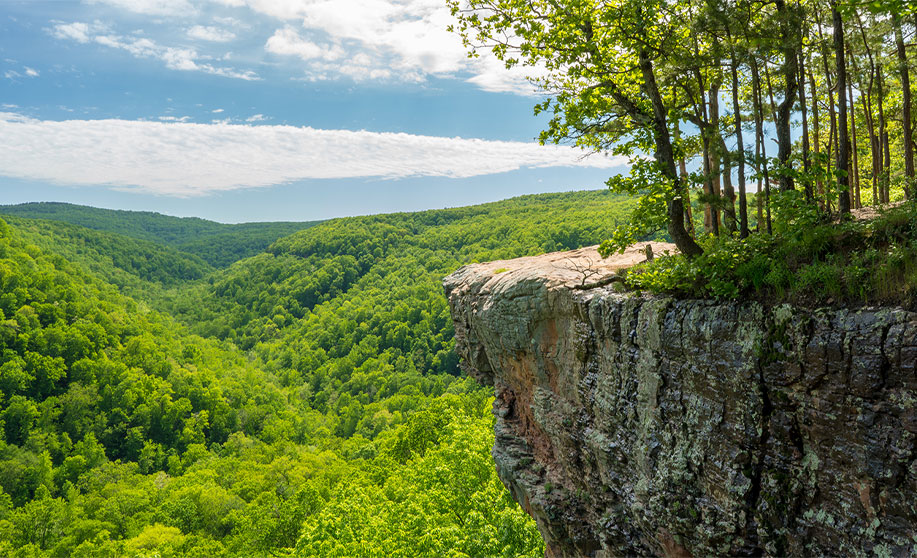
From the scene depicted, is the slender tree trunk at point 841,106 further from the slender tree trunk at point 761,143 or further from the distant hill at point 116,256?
the distant hill at point 116,256

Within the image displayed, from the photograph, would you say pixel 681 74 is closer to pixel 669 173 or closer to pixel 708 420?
pixel 669 173

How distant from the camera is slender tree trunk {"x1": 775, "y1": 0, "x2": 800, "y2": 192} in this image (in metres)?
9.05

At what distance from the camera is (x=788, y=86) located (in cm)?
→ 993

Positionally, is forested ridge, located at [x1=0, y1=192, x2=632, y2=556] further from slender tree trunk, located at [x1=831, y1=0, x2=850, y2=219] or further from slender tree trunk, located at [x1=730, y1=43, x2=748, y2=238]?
slender tree trunk, located at [x1=831, y1=0, x2=850, y2=219]

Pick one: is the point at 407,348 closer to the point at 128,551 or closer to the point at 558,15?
the point at 128,551

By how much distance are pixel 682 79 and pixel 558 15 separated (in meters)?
2.91

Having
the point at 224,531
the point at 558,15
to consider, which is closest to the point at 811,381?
the point at 558,15

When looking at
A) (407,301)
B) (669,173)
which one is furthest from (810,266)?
(407,301)

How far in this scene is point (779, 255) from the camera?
25.6 ft

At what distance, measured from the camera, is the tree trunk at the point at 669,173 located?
986 centimetres

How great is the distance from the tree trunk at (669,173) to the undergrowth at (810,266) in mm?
574

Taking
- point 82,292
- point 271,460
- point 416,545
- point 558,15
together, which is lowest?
point 271,460

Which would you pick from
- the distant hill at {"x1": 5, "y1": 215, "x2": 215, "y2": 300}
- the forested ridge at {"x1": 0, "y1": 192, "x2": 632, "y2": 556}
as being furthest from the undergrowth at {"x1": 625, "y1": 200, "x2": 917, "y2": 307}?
the distant hill at {"x1": 5, "y1": 215, "x2": 215, "y2": 300}

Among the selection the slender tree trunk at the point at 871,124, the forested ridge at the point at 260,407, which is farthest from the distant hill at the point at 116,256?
the slender tree trunk at the point at 871,124
